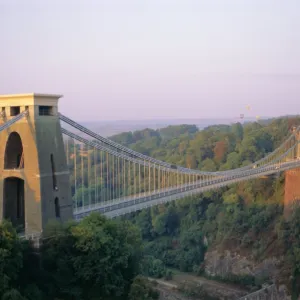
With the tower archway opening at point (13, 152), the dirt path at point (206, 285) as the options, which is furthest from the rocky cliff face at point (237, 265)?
the tower archway opening at point (13, 152)

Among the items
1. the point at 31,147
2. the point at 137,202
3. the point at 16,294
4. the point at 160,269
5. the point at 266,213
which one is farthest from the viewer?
the point at 266,213

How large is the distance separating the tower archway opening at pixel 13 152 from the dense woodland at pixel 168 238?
2.07 m

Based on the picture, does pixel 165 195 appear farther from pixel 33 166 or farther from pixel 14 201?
pixel 33 166

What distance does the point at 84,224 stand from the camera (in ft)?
38.1

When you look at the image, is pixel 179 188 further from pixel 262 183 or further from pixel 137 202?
pixel 262 183

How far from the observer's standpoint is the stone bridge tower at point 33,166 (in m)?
12.1

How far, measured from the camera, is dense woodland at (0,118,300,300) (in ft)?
36.9

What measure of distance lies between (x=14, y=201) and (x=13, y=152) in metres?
1.16

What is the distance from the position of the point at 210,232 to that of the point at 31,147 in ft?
56.5

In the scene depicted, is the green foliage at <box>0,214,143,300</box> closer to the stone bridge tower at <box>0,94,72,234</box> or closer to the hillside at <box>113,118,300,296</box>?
the stone bridge tower at <box>0,94,72,234</box>

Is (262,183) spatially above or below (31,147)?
below

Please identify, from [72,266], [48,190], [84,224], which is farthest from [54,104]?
[72,266]

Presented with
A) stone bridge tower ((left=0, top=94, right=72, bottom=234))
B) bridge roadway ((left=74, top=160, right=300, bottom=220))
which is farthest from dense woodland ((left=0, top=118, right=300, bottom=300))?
bridge roadway ((left=74, top=160, right=300, bottom=220))

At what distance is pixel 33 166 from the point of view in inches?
477
